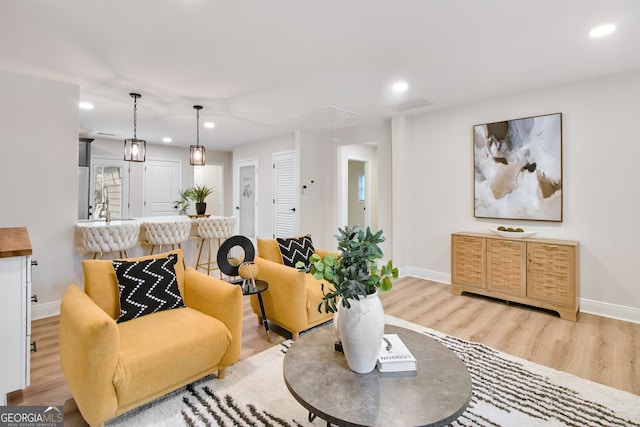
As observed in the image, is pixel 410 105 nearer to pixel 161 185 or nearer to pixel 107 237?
pixel 107 237

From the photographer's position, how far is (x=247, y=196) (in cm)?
737

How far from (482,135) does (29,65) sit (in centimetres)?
485

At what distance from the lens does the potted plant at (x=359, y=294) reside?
1362 mm

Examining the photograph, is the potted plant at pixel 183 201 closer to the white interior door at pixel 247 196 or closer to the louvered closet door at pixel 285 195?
the white interior door at pixel 247 196

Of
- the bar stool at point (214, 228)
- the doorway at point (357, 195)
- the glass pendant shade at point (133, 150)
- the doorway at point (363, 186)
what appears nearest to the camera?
the glass pendant shade at point (133, 150)

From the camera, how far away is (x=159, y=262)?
2240 millimetres

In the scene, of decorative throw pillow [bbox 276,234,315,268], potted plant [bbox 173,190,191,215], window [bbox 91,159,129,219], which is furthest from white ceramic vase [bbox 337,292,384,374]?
window [bbox 91,159,129,219]

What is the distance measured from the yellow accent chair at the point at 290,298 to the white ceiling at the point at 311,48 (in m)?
1.87

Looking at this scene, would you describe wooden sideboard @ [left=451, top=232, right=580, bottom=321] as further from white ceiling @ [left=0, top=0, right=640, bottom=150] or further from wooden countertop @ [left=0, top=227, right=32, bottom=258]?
wooden countertop @ [left=0, top=227, right=32, bottom=258]

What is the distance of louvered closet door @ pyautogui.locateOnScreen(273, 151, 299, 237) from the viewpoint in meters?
6.04

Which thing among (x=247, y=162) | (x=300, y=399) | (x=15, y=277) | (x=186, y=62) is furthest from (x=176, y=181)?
(x=300, y=399)

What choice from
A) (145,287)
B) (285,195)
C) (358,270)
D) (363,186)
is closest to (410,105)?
(285,195)

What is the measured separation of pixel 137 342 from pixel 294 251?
1619mm
